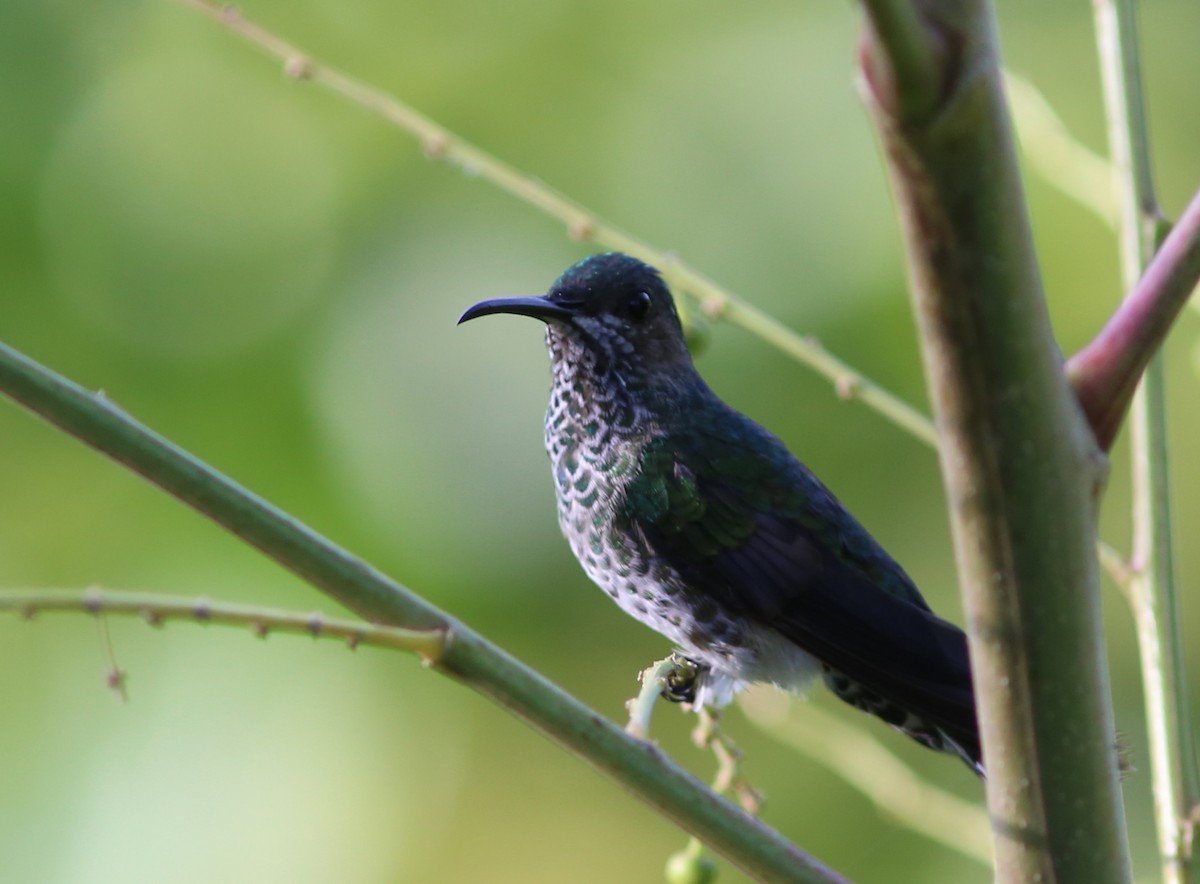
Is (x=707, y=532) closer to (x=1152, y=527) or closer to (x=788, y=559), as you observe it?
(x=788, y=559)

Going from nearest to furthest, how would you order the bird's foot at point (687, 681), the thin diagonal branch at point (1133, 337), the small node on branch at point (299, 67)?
the thin diagonal branch at point (1133, 337) < the small node on branch at point (299, 67) < the bird's foot at point (687, 681)

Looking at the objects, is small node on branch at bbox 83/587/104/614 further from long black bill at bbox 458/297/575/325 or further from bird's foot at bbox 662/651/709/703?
bird's foot at bbox 662/651/709/703

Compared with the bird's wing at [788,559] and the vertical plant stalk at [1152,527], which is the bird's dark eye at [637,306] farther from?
the vertical plant stalk at [1152,527]

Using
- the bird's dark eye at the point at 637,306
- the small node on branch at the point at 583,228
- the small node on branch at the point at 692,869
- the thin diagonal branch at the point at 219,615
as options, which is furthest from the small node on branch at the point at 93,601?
the bird's dark eye at the point at 637,306

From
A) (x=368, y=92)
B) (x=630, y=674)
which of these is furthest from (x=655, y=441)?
(x=630, y=674)

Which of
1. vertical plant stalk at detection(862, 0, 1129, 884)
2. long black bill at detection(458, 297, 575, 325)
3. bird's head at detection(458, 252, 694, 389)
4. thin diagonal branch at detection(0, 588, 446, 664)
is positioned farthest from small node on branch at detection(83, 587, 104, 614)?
bird's head at detection(458, 252, 694, 389)

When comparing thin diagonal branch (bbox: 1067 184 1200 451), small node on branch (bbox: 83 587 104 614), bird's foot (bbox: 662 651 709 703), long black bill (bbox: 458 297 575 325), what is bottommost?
bird's foot (bbox: 662 651 709 703)

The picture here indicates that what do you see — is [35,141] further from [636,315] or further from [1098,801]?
[1098,801]

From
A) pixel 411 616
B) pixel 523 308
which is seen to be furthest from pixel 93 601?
pixel 523 308
